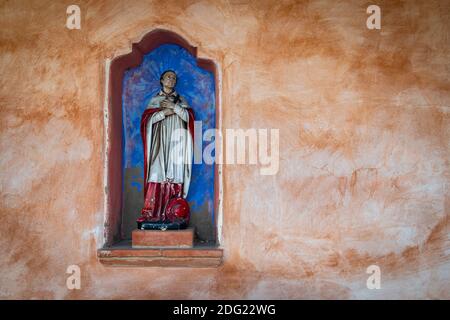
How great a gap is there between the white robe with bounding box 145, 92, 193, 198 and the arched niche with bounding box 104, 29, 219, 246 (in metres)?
0.24

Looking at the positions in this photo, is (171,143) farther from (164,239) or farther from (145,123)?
(164,239)

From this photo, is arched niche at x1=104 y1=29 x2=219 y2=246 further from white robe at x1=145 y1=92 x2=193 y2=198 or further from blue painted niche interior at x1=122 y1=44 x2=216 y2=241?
white robe at x1=145 y1=92 x2=193 y2=198

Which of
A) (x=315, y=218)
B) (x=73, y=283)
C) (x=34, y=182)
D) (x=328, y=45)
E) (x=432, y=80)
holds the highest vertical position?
(x=328, y=45)

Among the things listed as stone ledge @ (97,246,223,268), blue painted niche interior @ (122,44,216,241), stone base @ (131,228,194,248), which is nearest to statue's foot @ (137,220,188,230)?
stone base @ (131,228,194,248)

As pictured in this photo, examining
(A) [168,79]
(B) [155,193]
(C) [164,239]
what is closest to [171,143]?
(B) [155,193]

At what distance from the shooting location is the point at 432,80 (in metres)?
4.12

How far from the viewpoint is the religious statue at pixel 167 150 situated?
4340 mm

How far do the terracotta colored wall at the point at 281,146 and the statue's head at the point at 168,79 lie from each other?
1.37ft

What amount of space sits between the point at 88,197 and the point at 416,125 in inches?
102

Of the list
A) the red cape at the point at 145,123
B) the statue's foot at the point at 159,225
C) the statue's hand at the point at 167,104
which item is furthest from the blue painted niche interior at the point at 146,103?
the statue's foot at the point at 159,225

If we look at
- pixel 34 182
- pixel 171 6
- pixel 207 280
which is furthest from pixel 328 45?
pixel 34 182

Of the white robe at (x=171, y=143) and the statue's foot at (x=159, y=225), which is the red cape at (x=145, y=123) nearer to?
the white robe at (x=171, y=143)

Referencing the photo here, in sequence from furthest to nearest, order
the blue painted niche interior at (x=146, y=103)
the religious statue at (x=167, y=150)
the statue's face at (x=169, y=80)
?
1. the blue painted niche interior at (x=146, y=103)
2. the statue's face at (x=169, y=80)
3. the religious statue at (x=167, y=150)

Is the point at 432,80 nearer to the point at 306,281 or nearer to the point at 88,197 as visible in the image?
the point at 306,281
